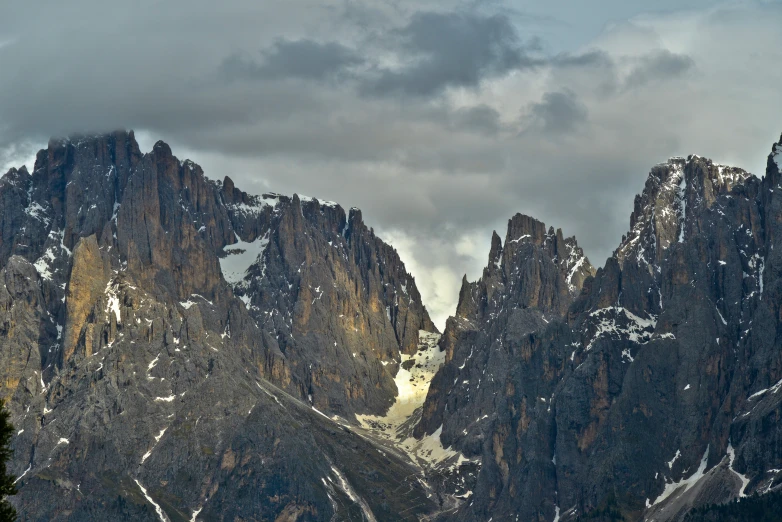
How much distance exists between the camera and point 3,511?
7612 cm

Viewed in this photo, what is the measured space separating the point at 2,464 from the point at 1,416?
10.8 feet

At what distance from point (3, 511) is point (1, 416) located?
187 inches

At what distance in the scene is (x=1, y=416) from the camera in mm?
75750

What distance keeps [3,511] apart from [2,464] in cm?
266

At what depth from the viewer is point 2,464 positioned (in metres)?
77.7
